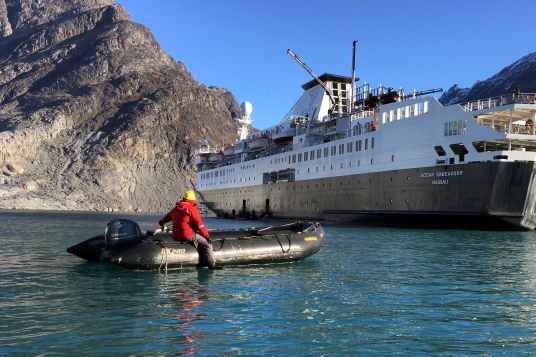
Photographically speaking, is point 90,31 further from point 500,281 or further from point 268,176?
point 500,281

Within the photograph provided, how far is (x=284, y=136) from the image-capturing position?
5041cm

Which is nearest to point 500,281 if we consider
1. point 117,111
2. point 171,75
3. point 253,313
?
point 253,313

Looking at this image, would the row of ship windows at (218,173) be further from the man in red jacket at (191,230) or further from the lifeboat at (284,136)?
the man in red jacket at (191,230)

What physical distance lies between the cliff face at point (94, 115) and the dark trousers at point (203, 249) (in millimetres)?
91177

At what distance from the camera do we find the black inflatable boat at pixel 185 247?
39.2ft

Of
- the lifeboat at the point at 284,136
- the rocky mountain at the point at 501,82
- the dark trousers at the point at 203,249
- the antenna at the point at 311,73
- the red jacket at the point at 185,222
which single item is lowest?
the dark trousers at the point at 203,249

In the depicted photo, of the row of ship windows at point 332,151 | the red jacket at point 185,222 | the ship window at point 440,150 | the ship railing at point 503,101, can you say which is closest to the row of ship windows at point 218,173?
the row of ship windows at point 332,151

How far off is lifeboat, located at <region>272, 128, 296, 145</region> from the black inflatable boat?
35.2 metres

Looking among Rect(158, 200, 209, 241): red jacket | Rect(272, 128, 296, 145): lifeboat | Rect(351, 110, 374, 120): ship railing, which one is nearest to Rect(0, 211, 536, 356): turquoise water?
Rect(158, 200, 209, 241): red jacket

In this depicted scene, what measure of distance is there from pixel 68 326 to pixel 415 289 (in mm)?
6814

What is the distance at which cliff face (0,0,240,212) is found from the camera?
104375mm

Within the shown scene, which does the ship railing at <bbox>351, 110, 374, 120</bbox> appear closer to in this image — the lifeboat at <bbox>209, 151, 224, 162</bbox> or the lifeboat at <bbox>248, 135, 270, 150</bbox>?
the lifeboat at <bbox>248, 135, 270, 150</bbox>

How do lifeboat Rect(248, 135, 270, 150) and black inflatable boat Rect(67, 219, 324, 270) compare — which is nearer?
black inflatable boat Rect(67, 219, 324, 270)

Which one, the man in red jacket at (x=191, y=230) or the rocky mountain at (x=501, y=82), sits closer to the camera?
the man in red jacket at (x=191, y=230)
